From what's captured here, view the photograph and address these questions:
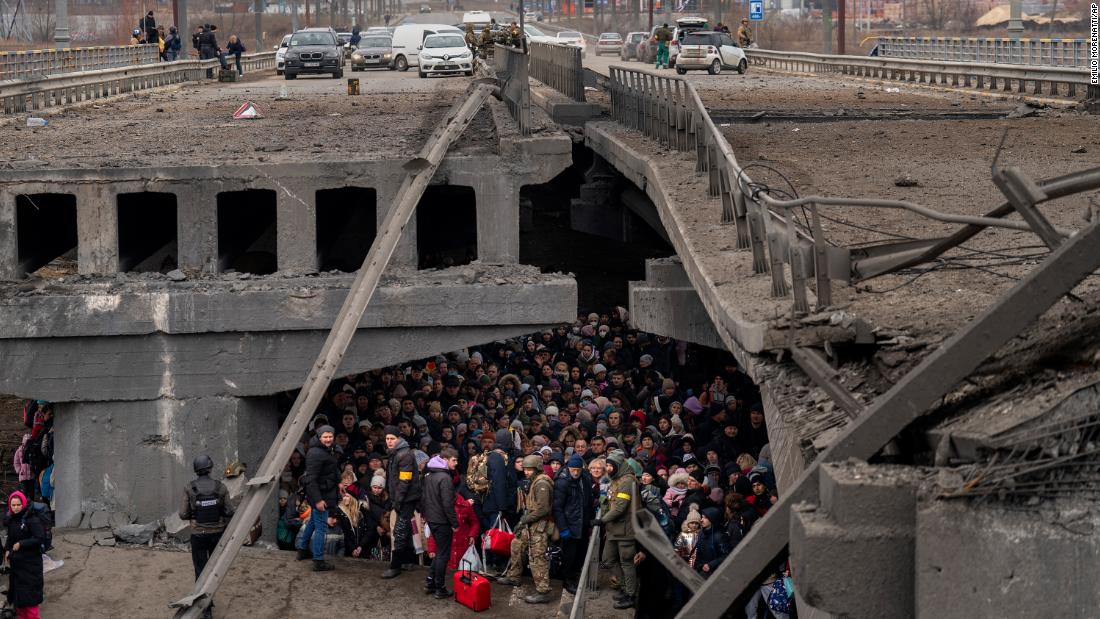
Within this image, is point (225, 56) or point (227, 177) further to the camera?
point (225, 56)

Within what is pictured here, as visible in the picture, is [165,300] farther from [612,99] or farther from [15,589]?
[612,99]

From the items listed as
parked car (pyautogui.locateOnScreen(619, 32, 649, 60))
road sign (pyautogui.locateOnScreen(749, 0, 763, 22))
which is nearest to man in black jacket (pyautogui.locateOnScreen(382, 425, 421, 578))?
road sign (pyautogui.locateOnScreen(749, 0, 763, 22))

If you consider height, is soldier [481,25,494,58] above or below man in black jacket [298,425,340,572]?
above

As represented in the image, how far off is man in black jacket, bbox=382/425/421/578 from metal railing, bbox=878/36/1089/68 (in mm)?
22487

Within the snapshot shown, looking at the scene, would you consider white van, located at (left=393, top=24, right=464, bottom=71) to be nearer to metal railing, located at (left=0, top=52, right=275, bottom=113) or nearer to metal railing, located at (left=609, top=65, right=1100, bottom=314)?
metal railing, located at (left=0, top=52, right=275, bottom=113)

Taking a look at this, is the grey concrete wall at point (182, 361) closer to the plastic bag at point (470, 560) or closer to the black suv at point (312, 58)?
the plastic bag at point (470, 560)

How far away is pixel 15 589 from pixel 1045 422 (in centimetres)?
952

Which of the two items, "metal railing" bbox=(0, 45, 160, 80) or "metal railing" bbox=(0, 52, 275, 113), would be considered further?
"metal railing" bbox=(0, 45, 160, 80)

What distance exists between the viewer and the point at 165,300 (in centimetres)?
1683

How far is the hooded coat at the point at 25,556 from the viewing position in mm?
12570

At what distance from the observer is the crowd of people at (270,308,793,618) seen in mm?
12391

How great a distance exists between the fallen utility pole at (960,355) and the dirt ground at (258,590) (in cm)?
676

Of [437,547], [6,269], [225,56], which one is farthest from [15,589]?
[225,56]

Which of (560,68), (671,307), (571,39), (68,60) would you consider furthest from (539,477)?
(571,39)
